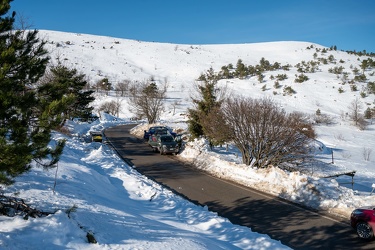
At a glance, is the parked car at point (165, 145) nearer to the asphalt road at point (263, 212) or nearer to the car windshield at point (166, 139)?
the car windshield at point (166, 139)

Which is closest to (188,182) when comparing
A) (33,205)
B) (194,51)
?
(33,205)

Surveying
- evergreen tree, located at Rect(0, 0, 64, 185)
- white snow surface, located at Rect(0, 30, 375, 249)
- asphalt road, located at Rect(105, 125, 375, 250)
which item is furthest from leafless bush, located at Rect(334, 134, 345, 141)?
evergreen tree, located at Rect(0, 0, 64, 185)

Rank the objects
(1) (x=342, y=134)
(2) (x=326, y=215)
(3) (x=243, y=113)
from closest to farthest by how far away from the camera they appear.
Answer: (2) (x=326, y=215)
(3) (x=243, y=113)
(1) (x=342, y=134)

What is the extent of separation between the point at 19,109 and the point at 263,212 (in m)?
9.09

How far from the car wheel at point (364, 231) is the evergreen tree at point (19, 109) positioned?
8742mm

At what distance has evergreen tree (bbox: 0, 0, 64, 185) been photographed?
17.4 ft

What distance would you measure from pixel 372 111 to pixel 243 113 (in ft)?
153

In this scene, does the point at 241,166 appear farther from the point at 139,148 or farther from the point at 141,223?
the point at 139,148

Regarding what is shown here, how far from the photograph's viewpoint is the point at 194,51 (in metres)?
136

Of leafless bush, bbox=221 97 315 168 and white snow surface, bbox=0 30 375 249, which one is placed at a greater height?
leafless bush, bbox=221 97 315 168

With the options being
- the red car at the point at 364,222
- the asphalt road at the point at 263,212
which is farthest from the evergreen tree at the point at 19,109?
the red car at the point at 364,222

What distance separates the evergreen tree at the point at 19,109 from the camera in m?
5.31

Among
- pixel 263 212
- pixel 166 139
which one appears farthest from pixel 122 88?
pixel 263 212

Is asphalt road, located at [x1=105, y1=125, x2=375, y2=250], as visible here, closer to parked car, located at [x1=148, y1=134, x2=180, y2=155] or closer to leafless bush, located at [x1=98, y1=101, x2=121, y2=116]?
parked car, located at [x1=148, y1=134, x2=180, y2=155]
